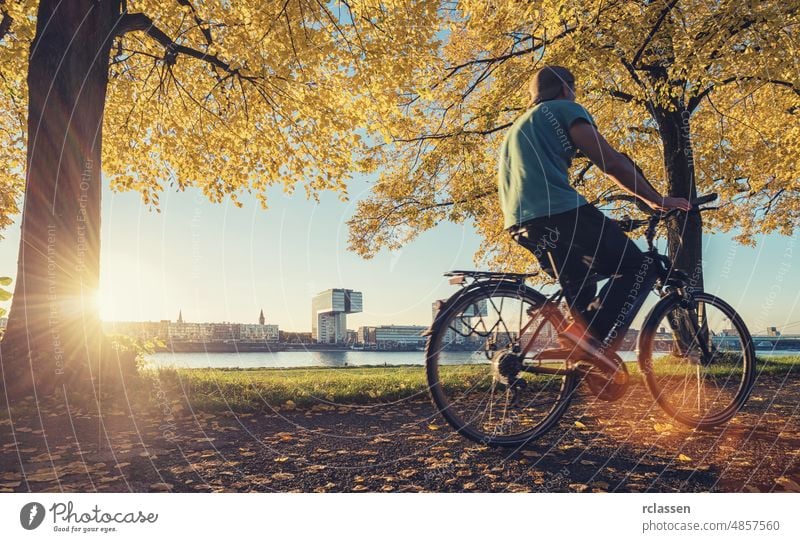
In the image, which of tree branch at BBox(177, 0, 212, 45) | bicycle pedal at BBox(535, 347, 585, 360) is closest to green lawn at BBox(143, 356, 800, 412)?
bicycle pedal at BBox(535, 347, 585, 360)

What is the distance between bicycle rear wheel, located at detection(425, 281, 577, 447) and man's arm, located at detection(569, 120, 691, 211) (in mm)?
1006

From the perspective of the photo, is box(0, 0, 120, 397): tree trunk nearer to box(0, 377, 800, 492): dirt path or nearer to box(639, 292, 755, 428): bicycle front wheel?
box(0, 377, 800, 492): dirt path

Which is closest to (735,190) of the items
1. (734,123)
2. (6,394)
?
(734,123)

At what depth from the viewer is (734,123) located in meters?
11.7

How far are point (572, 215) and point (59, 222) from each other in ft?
20.0

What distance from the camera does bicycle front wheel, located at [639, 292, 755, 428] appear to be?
3900mm

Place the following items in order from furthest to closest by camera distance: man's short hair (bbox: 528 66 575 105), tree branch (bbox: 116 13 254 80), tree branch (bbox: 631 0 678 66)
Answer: tree branch (bbox: 116 13 254 80), tree branch (bbox: 631 0 678 66), man's short hair (bbox: 528 66 575 105)

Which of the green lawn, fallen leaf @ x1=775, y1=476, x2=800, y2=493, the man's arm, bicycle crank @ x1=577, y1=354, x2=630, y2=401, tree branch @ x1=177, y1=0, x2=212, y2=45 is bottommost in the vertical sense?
fallen leaf @ x1=775, y1=476, x2=800, y2=493

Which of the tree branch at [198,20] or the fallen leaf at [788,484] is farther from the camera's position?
the tree branch at [198,20]

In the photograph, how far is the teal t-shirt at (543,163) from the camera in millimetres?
3389

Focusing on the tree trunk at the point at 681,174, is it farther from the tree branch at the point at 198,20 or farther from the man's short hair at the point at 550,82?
the tree branch at the point at 198,20

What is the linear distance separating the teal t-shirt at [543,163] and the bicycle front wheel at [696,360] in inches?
52.2

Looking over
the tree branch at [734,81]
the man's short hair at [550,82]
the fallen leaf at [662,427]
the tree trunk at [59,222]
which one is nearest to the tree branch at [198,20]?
the tree trunk at [59,222]

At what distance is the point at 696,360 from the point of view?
14.0ft
